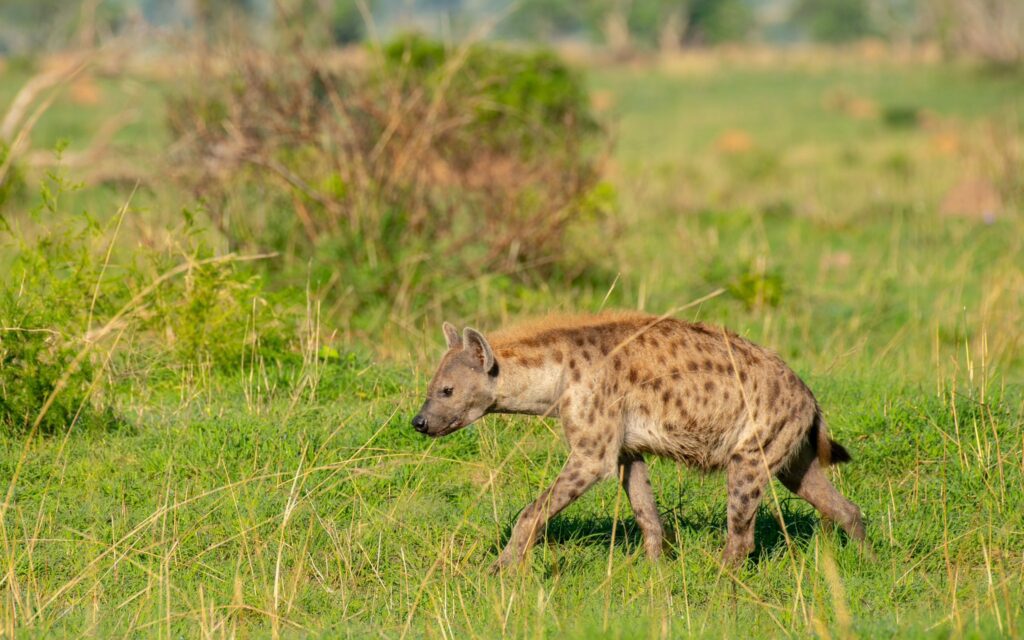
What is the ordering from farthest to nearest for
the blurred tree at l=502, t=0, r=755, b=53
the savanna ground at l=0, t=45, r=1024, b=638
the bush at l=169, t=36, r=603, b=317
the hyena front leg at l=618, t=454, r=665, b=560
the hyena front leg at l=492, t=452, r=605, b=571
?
the blurred tree at l=502, t=0, r=755, b=53
the bush at l=169, t=36, r=603, b=317
the hyena front leg at l=618, t=454, r=665, b=560
the hyena front leg at l=492, t=452, r=605, b=571
the savanna ground at l=0, t=45, r=1024, b=638

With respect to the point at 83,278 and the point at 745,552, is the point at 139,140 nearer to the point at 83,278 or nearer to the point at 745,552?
the point at 83,278

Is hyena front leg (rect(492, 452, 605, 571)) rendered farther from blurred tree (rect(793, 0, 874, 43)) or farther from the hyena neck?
blurred tree (rect(793, 0, 874, 43))

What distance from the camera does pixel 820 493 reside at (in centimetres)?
550

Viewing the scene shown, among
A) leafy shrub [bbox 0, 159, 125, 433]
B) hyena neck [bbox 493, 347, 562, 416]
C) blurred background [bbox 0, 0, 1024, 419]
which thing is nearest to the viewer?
hyena neck [bbox 493, 347, 562, 416]

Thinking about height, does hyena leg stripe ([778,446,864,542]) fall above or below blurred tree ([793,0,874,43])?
above

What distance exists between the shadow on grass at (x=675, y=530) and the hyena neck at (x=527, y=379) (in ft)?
2.11

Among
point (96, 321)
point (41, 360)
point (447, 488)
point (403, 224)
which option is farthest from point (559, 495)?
point (403, 224)

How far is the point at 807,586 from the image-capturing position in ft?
17.1

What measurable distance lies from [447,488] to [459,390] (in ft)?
3.50

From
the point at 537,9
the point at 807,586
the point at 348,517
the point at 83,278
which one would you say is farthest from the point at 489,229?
the point at 537,9

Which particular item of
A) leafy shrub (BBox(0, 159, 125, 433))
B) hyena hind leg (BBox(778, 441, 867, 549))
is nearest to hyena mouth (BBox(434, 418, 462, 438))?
hyena hind leg (BBox(778, 441, 867, 549))

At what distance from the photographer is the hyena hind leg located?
548cm

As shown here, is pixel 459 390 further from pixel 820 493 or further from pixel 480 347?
pixel 820 493

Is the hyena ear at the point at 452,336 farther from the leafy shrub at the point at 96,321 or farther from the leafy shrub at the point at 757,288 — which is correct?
the leafy shrub at the point at 757,288
